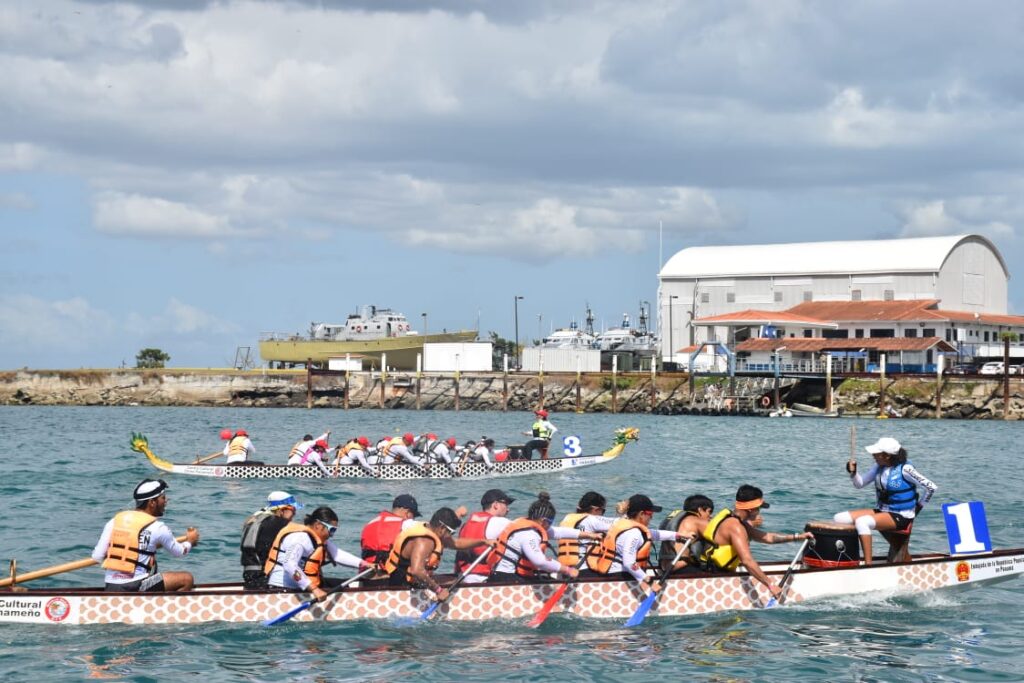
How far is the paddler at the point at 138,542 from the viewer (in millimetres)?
15227

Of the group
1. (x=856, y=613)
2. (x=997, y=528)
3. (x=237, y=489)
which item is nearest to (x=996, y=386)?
(x=997, y=528)

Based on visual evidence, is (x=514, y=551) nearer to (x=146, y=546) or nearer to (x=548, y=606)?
(x=548, y=606)

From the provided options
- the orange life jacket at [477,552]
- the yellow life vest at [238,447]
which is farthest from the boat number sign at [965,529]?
the yellow life vest at [238,447]

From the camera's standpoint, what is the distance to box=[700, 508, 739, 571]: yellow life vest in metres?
17.0

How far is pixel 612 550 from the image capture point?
55.9ft

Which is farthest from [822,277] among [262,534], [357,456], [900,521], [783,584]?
[262,534]

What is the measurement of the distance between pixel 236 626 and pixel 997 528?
19262 mm

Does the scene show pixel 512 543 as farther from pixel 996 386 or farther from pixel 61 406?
pixel 61 406

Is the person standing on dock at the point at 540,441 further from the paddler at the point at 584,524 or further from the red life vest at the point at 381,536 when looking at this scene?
the red life vest at the point at 381,536

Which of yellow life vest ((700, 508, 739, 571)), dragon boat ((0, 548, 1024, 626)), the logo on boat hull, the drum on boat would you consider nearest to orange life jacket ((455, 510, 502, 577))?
dragon boat ((0, 548, 1024, 626))

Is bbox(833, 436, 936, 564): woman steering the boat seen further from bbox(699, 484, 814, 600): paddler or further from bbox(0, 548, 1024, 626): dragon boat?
bbox(699, 484, 814, 600): paddler

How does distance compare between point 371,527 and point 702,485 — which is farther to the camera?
point 702,485

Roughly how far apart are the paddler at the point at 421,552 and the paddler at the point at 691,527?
270 cm

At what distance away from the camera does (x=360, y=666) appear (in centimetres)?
1467
